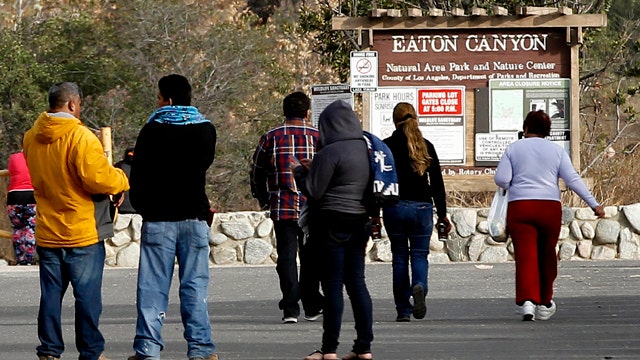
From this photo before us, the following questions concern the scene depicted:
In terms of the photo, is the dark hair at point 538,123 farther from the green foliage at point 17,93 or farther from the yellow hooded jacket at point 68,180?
the green foliage at point 17,93

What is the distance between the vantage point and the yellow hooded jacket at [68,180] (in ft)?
29.3

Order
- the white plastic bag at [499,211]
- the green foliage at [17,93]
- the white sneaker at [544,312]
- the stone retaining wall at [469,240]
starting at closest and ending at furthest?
the white sneaker at [544,312], the white plastic bag at [499,211], the stone retaining wall at [469,240], the green foliage at [17,93]

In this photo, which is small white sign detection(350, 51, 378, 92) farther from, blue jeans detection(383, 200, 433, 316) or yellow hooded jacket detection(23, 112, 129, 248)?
yellow hooded jacket detection(23, 112, 129, 248)

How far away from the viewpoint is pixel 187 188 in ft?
30.1

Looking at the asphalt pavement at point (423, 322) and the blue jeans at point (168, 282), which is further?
the asphalt pavement at point (423, 322)

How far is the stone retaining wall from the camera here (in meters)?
19.5

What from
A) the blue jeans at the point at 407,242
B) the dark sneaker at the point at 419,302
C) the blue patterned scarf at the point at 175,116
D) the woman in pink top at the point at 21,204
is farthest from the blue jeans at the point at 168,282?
the woman in pink top at the point at 21,204

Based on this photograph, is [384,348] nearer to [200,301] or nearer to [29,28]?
[200,301]

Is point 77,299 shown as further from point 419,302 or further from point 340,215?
point 419,302

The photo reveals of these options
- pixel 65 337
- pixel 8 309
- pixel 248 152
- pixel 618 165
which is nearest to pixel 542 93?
pixel 618 165

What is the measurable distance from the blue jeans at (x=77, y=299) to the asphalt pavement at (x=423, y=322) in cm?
89

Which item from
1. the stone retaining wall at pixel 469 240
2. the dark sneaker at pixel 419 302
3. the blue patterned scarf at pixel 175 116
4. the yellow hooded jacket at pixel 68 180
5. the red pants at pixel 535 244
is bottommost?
the stone retaining wall at pixel 469 240

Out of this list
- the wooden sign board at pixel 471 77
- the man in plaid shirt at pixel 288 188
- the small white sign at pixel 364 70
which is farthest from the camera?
the wooden sign board at pixel 471 77

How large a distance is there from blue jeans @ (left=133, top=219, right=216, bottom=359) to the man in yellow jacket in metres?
0.26
